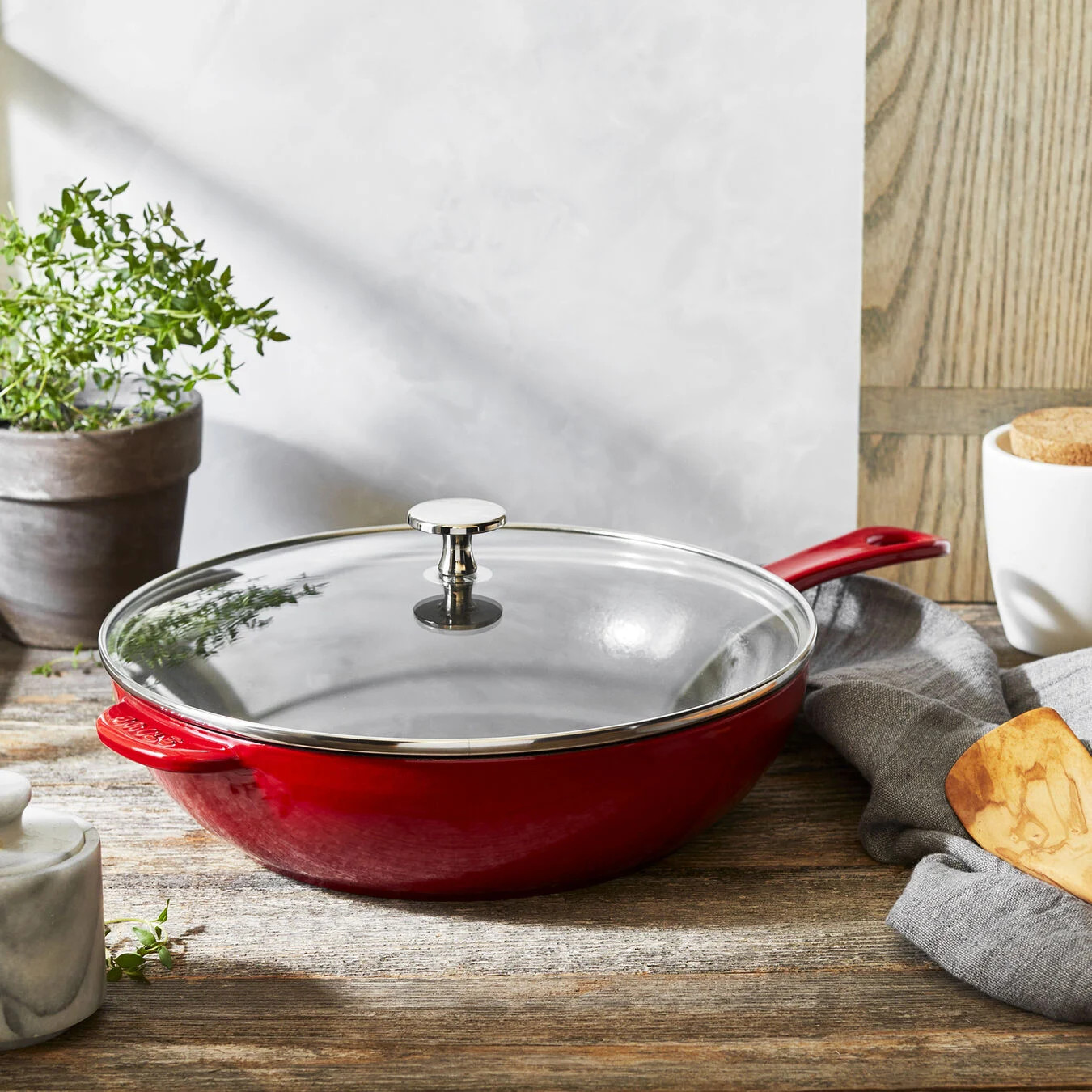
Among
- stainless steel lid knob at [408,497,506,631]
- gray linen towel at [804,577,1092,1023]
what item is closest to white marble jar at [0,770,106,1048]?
stainless steel lid knob at [408,497,506,631]

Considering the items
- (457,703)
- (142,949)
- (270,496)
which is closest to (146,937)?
(142,949)

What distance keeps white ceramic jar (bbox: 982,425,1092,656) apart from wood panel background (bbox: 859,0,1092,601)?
12 centimetres

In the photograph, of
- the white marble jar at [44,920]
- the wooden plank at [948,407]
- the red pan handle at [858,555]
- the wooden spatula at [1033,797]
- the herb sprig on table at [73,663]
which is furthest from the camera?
the wooden plank at [948,407]

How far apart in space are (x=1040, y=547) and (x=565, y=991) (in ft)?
1.70

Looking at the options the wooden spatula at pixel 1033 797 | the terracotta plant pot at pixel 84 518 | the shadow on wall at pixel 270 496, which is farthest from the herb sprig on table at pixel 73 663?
the wooden spatula at pixel 1033 797

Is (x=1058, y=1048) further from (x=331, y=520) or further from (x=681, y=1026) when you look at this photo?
(x=331, y=520)

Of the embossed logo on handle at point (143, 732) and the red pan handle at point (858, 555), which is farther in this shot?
the red pan handle at point (858, 555)

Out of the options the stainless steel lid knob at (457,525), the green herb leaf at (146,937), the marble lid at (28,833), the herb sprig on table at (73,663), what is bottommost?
the herb sprig on table at (73,663)

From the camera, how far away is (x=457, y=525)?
677 millimetres

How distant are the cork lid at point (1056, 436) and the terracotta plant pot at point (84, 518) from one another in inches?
24.5

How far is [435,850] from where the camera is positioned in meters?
0.59

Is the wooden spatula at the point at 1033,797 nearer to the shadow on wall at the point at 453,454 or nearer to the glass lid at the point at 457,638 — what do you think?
the glass lid at the point at 457,638

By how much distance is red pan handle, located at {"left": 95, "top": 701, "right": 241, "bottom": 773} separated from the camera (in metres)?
0.58

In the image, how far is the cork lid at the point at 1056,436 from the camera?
886mm
